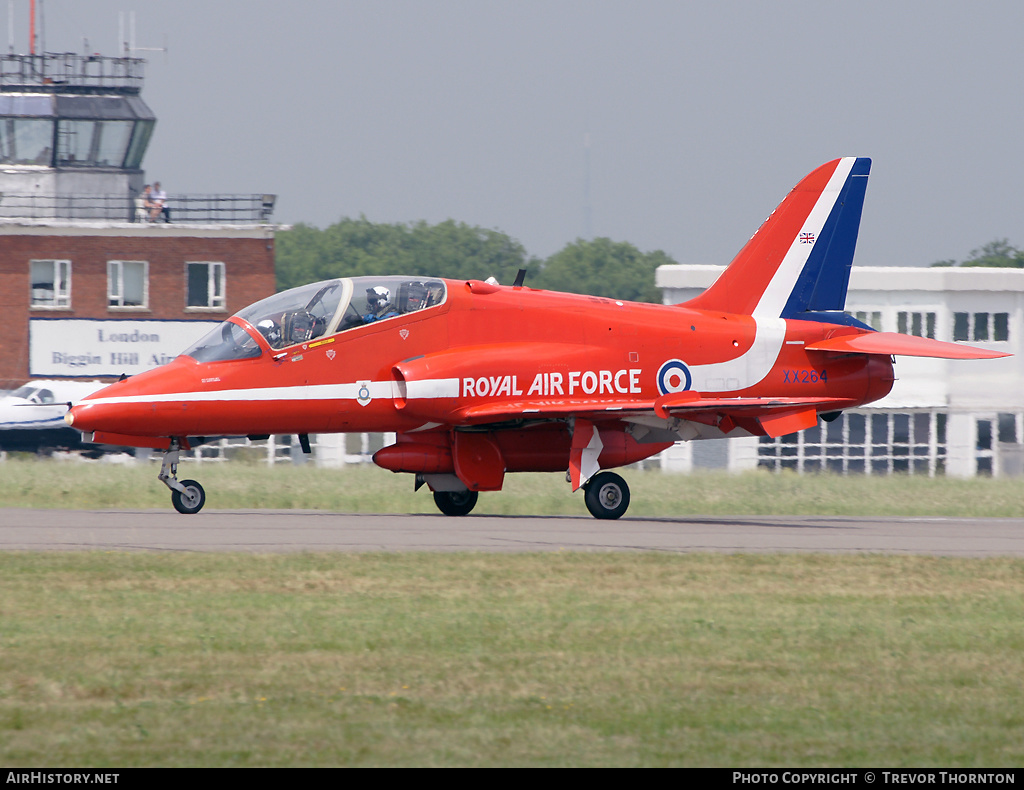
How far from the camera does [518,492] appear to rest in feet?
78.1

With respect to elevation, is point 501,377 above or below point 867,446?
above

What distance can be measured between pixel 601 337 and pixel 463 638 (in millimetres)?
9943

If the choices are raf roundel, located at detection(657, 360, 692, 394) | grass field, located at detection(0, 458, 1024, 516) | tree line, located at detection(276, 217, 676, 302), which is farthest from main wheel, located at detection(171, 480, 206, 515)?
tree line, located at detection(276, 217, 676, 302)

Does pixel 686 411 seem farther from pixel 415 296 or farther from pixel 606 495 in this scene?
pixel 415 296

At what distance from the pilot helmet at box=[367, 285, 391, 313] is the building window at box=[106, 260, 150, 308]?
82.0ft

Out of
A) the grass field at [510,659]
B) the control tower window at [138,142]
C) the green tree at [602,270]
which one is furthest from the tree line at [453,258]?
the grass field at [510,659]

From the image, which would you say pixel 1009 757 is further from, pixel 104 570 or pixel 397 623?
pixel 104 570

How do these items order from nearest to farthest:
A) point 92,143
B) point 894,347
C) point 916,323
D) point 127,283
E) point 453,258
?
1. point 894,347
2. point 916,323
3. point 127,283
4. point 92,143
5. point 453,258

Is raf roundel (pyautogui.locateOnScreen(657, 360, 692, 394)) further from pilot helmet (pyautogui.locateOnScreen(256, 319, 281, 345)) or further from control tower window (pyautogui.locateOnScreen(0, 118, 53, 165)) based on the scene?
control tower window (pyautogui.locateOnScreen(0, 118, 53, 165))

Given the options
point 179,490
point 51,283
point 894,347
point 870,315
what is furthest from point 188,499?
point 51,283

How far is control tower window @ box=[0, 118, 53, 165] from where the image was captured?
133 feet

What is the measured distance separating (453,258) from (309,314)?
3427 inches

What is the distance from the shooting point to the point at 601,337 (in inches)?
711

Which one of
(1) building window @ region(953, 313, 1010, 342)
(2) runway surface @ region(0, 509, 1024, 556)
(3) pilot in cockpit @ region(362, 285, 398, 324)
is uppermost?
(1) building window @ region(953, 313, 1010, 342)
